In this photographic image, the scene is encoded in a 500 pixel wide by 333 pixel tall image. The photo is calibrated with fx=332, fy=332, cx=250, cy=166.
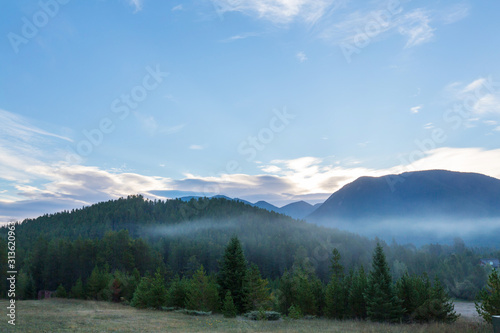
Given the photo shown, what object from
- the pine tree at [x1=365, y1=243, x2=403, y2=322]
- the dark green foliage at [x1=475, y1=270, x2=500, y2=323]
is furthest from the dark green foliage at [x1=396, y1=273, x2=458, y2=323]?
the dark green foliage at [x1=475, y1=270, x2=500, y2=323]

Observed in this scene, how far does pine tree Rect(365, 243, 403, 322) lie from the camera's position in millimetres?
31922

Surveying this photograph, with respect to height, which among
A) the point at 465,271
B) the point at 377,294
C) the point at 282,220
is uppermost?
the point at 282,220

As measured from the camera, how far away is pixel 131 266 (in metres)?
103

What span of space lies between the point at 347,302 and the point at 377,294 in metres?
8.11

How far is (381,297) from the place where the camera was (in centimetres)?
3238

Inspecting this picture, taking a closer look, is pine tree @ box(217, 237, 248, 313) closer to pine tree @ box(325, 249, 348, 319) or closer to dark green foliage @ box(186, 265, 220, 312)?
dark green foliage @ box(186, 265, 220, 312)

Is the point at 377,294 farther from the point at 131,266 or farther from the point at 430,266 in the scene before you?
the point at 430,266

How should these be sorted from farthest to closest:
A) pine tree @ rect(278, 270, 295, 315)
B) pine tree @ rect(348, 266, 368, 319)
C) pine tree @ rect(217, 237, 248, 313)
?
pine tree @ rect(278, 270, 295, 315)
pine tree @ rect(217, 237, 248, 313)
pine tree @ rect(348, 266, 368, 319)

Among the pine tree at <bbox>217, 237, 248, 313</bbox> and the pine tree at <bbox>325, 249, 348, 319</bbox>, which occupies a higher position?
the pine tree at <bbox>217, 237, 248, 313</bbox>

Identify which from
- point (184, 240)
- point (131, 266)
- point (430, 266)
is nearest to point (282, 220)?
point (184, 240)

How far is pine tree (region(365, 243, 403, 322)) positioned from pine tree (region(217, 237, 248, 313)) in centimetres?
1391

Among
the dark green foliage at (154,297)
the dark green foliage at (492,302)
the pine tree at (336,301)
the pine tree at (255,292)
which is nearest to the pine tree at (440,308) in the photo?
the dark green foliage at (492,302)

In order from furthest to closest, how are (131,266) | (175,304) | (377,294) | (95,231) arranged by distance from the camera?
(95,231), (131,266), (175,304), (377,294)

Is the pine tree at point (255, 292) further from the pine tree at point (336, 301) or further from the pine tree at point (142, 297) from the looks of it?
the pine tree at point (142, 297)
